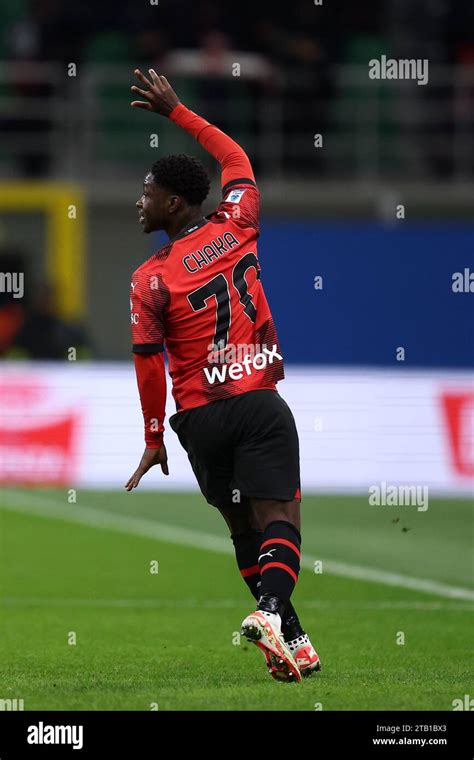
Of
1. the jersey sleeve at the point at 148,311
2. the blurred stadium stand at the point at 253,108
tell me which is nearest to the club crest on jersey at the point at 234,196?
the jersey sleeve at the point at 148,311

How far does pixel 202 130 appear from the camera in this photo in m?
7.69

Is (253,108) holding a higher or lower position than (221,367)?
higher

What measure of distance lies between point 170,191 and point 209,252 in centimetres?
35

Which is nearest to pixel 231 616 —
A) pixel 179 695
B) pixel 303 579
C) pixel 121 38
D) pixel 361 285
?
pixel 303 579

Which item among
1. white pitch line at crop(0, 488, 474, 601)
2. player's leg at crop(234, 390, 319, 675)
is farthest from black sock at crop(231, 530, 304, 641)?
white pitch line at crop(0, 488, 474, 601)

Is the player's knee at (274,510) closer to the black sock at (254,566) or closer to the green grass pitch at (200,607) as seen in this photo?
the black sock at (254,566)

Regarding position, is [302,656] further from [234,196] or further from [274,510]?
[234,196]

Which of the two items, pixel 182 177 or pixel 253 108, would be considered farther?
pixel 253 108

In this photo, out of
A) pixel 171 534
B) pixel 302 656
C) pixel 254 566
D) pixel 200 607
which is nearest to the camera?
pixel 302 656

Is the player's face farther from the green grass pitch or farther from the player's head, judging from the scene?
the green grass pitch

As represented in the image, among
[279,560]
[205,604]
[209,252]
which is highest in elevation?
[209,252]

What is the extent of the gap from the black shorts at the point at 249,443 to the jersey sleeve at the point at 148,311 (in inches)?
15.7

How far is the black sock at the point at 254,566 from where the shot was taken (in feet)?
24.3

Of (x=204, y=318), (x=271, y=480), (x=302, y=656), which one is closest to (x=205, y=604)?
(x=302, y=656)
